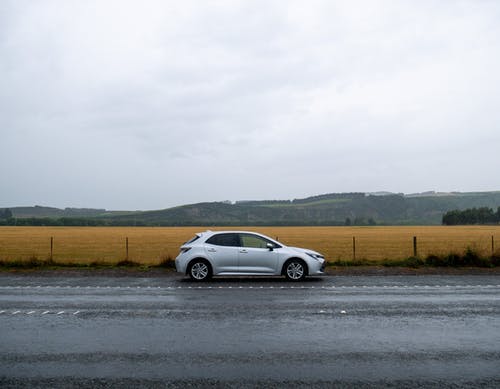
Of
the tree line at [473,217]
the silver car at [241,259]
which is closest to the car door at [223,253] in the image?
the silver car at [241,259]

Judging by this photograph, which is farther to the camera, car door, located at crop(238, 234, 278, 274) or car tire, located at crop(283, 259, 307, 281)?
car tire, located at crop(283, 259, 307, 281)

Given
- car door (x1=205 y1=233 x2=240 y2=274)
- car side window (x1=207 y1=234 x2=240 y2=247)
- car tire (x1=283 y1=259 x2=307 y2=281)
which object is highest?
car side window (x1=207 y1=234 x2=240 y2=247)

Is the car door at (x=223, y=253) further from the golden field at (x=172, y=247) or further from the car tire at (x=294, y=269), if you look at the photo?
the golden field at (x=172, y=247)

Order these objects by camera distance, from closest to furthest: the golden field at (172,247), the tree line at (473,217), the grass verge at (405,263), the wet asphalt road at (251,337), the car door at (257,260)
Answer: the wet asphalt road at (251,337), the car door at (257,260), the grass verge at (405,263), the golden field at (172,247), the tree line at (473,217)

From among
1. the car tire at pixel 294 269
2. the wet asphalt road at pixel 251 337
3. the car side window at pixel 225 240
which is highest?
the car side window at pixel 225 240

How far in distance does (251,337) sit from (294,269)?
26.1ft

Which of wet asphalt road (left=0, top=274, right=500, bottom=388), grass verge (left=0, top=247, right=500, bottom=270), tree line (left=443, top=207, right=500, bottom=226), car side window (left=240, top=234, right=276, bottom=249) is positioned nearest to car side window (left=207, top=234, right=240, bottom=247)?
car side window (left=240, top=234, right=276, bottom=249)

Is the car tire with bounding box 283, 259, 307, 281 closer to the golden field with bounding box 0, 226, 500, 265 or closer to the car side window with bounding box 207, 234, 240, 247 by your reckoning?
the car side window with bounding box 207, 234, 240, 247

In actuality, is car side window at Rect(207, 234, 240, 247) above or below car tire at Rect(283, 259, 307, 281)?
above

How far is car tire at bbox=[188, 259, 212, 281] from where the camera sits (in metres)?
16.1

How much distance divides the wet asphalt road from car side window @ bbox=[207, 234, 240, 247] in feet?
6.45

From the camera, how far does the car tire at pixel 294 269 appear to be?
1602cm

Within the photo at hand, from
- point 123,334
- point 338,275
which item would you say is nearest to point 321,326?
point 123,334

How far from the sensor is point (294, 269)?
1603cm
